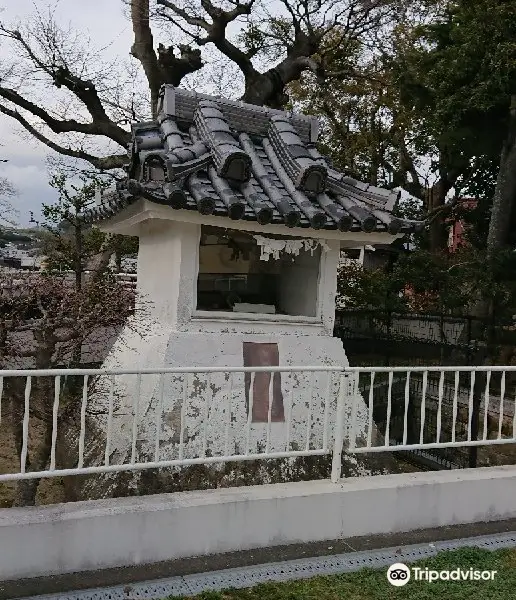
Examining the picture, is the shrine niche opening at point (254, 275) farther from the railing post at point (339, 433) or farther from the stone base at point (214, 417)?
the railing post at point (339, 433)

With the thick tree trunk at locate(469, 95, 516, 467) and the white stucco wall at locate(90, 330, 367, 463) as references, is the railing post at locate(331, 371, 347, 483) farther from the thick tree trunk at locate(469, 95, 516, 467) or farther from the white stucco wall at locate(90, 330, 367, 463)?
the thick tree trunk at locate(469, 95, 516, 467)

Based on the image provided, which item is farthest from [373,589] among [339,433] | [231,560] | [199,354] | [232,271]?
[232,271]

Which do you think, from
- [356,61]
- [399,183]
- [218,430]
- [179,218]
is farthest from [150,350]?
[399,183]

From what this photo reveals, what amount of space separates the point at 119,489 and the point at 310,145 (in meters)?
4.40

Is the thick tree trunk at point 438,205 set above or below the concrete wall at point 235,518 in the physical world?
above

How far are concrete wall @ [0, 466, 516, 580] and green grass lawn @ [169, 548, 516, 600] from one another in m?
0.47

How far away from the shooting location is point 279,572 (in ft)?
11.9

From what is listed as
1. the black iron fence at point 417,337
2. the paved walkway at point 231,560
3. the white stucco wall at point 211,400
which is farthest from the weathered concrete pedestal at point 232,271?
the black iron fence at point 417,337

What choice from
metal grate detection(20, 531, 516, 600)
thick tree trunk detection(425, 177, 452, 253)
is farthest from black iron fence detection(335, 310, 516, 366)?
thick tree trunk detection(425, 177, 452, 253)

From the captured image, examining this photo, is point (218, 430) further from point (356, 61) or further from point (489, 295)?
point (356, 61)

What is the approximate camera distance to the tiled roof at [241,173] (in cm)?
517

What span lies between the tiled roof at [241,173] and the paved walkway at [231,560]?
2766 millimetres

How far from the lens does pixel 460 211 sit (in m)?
19.9

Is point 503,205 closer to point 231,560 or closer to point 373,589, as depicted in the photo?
point 373,589
